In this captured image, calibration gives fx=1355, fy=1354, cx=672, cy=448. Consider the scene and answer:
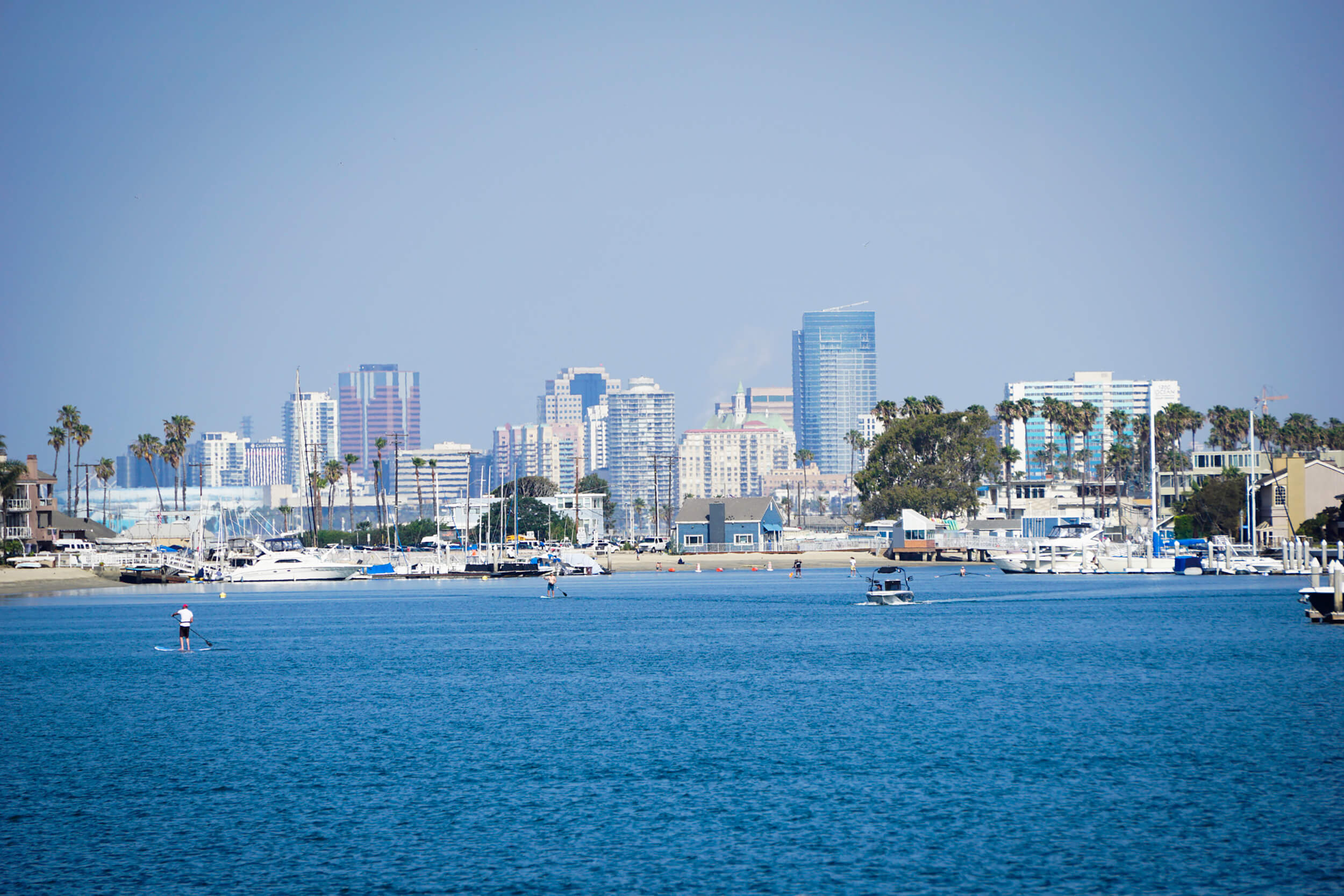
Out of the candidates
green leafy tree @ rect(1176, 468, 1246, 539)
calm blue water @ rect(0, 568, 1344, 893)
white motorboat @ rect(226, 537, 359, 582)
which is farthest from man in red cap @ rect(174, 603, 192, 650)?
green leafy tree @ rect(1176, 468, 1246, 539)

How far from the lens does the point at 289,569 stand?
13450 centimetres

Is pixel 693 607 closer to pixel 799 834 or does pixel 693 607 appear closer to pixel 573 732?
pixel 573 732

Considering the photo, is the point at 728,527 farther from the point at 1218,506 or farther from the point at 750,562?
the point at 1218,506

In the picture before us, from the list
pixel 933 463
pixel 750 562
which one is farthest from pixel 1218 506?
pixel 750 562

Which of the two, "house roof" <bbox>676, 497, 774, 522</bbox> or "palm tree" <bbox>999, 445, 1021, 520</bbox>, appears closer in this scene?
"house roof" <bbox>676, 497, 774, 522</bbox>

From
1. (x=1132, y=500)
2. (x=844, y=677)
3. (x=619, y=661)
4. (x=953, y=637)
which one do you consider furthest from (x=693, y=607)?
(x=1132, y=500)

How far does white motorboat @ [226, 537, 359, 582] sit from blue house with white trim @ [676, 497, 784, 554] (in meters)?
44.1

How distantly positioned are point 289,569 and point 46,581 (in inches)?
1002

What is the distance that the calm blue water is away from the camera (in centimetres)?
2316

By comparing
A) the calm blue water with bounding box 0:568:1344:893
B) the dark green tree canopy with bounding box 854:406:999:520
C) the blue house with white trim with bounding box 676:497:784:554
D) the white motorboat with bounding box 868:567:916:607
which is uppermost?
the dark green tree canopy with bounding box 854:406:999:520

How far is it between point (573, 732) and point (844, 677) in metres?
14.6

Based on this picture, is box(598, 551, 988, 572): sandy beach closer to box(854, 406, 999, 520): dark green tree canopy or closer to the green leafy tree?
box(854, 406, 999, 520): dark green tree canopy

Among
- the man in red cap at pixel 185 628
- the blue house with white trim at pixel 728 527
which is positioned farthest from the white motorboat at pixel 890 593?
the blue house with white trim at pixel 728 527

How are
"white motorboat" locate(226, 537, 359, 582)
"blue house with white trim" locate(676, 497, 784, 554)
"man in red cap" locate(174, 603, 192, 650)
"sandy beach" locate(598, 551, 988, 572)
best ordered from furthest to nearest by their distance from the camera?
1. "blue house with white trim" locate(676, 497, 784, 554)
2. "sandy beach" locate(598, 551, 988, 572)
3. "white motorboat" locate(226, 537, 359, 582)
4. "man in red cap" locate(174, 603, 192, 650)
